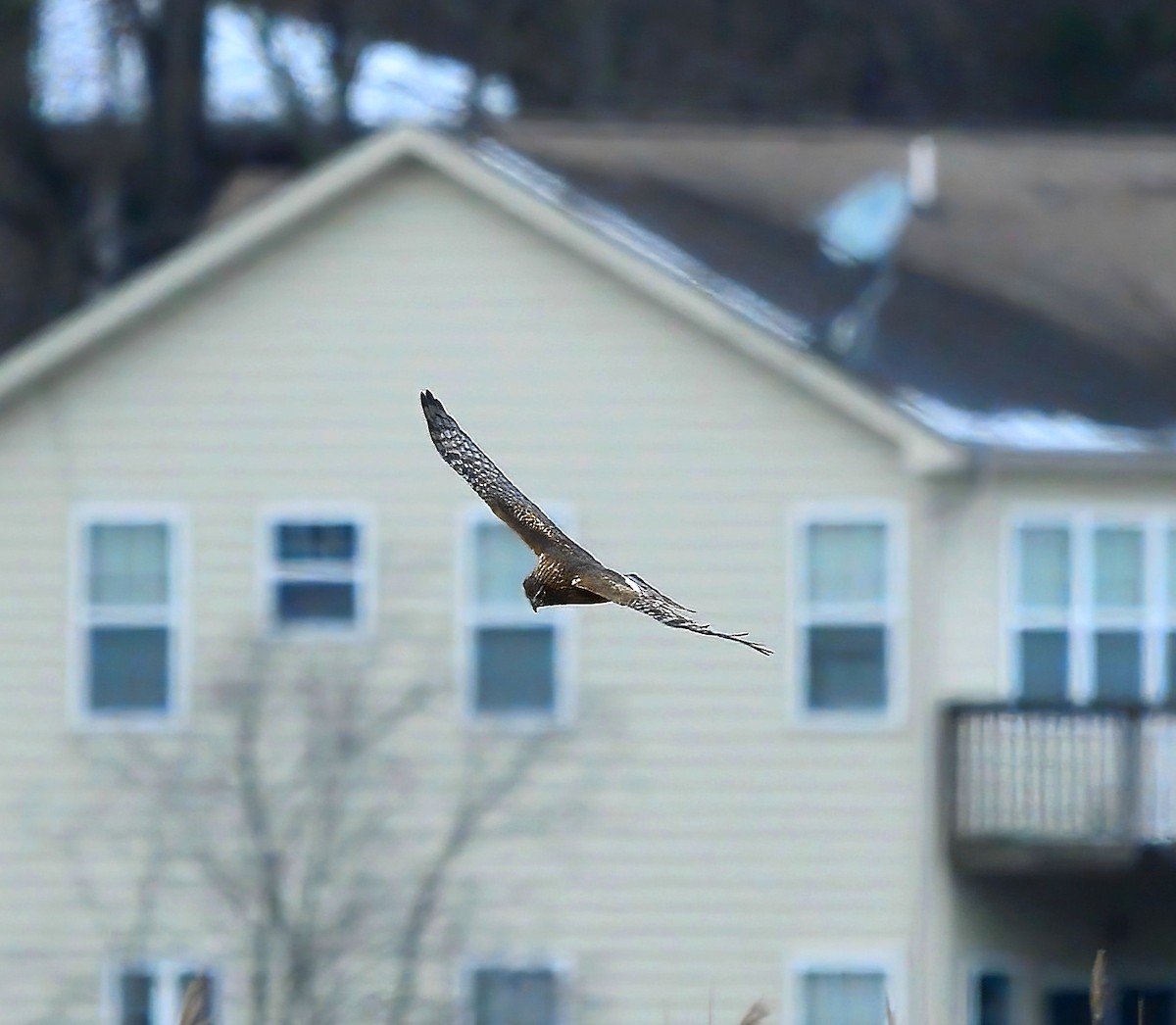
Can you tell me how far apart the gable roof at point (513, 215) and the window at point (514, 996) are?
4.06 m

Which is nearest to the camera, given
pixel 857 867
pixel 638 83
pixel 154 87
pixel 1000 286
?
pixel 857 867

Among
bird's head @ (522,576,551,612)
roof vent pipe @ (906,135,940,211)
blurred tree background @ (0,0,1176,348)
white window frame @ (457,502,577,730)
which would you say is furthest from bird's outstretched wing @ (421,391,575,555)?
blurred tree background @ (0,0,1176,348)

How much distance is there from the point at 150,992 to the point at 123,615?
97.4 inches

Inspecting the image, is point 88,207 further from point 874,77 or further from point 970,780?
point 970,780

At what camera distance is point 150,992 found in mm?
17328

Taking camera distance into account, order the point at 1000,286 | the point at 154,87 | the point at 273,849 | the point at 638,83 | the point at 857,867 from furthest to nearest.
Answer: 1. the point at 638,83
2. the point at 154,87
3. the point at 1000,286
4. the point at 857,867
5. the point at 273,849

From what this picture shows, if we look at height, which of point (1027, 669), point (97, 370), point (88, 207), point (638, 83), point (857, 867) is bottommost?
point (857, 867)

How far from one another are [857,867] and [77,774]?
16.7ft

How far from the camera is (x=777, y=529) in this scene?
17.1 metres

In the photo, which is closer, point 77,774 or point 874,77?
point 77,774

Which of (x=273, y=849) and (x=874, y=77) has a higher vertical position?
(x=874, y=77)

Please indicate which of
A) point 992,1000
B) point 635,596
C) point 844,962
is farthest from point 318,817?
point 635,596

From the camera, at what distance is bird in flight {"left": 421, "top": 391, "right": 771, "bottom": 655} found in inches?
265

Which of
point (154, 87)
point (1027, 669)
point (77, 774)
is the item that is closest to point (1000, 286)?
point (1027, 669)
